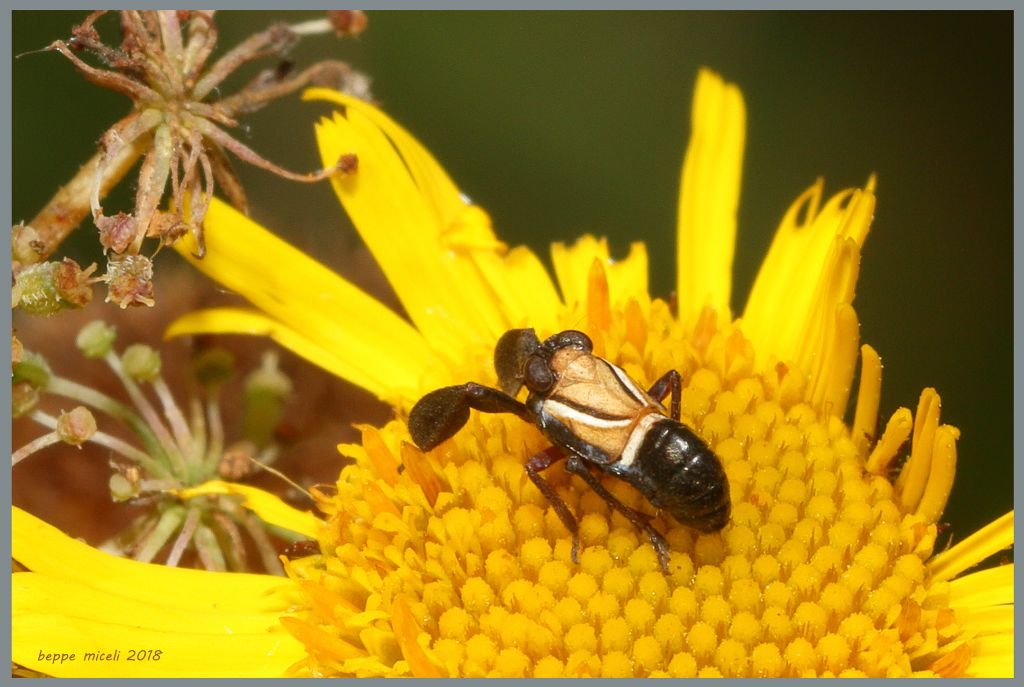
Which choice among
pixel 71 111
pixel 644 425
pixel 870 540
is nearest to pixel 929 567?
pixel 870 540

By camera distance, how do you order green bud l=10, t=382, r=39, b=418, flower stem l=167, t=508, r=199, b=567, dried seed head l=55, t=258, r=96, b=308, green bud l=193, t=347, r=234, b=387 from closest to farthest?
dried seed head l=55, t=258, r=96, b=308 < green bud l=10, t=382, r=39, b=418 < flower stem l=167, t=508, r=199, b=567 < green bud l=193, t=347, r=234, b=387

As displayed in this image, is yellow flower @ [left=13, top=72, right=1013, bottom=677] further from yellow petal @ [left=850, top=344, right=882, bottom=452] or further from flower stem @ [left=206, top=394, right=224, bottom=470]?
flower stem @ [left=206, top=394, right=224, bottom=470]

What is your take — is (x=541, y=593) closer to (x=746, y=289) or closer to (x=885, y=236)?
(x=746, y=289)

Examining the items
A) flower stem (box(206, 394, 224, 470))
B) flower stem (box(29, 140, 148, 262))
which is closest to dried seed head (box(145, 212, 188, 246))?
flower stem (box(29, 140, 148, 262))

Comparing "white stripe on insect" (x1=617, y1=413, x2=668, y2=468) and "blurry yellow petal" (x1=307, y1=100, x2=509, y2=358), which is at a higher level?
"blurry yellow petal" (x1=307, y1=100, x2=509, y2=358)

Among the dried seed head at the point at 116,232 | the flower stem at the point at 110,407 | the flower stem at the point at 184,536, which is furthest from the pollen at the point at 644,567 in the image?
the dried seed head at the point at 116,232

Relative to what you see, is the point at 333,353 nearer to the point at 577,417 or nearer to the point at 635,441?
the point at 577,417

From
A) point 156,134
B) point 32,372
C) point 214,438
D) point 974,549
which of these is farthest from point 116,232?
point 974,549
